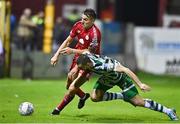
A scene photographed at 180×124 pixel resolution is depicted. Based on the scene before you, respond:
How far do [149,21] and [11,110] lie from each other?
26759 mm

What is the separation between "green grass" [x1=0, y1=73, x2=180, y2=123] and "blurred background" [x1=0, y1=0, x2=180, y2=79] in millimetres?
1687

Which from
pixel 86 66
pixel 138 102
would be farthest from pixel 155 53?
pixel 86 66

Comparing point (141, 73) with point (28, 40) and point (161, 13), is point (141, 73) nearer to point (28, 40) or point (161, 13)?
point (28, 40)

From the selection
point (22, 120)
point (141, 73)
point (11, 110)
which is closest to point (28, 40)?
point (141, 73)

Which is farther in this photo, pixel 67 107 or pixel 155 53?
pixel 155 53

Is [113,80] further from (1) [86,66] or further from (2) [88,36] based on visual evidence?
(2) [88,36]

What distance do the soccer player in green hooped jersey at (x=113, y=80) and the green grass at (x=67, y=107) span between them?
0.38m

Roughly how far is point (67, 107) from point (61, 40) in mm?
15410

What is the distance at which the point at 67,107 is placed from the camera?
731 inches

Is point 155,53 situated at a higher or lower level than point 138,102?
lower

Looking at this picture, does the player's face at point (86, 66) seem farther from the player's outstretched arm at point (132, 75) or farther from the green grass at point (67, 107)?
the green grass at point (67, 107)

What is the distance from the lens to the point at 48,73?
30453 mm

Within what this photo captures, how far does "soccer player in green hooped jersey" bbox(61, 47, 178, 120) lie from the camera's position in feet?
49.6

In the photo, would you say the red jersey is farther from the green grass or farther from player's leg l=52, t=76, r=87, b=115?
the green grass
